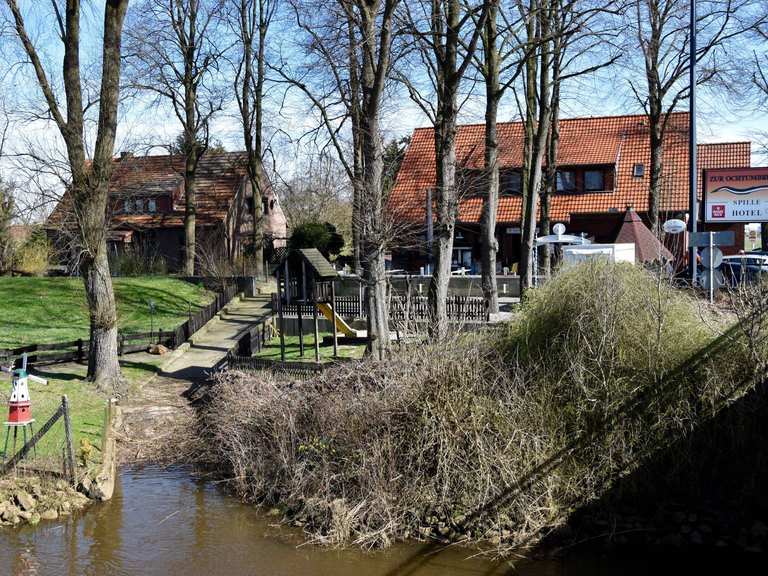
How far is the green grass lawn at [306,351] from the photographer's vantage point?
21.1 m

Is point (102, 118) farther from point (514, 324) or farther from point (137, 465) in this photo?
point (514, 324)

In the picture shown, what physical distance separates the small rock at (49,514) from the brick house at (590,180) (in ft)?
92.2

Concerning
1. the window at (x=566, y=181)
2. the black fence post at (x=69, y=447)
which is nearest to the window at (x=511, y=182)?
the window at (x=566, y=181)

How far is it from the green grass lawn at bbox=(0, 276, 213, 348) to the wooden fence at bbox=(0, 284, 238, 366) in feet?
6.19

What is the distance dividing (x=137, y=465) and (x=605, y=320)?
28.5 feet

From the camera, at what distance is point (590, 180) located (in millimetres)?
41812

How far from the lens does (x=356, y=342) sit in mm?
22969

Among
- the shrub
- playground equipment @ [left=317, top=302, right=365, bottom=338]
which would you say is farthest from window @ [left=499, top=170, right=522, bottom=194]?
playground equipment @ [left=317, top=302, right=365, bottom=338]

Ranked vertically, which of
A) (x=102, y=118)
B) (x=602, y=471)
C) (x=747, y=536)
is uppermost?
(x=102, y=118)

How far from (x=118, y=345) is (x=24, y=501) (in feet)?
33.3

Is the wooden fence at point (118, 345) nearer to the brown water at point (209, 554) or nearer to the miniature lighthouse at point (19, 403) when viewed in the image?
the miniature lighthouse at point (19, 403)

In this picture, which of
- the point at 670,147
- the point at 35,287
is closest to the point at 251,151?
the point at 35,287

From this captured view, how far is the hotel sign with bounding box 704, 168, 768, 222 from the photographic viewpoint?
3008cm

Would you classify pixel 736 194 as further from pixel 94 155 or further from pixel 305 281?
pixel 94 155
